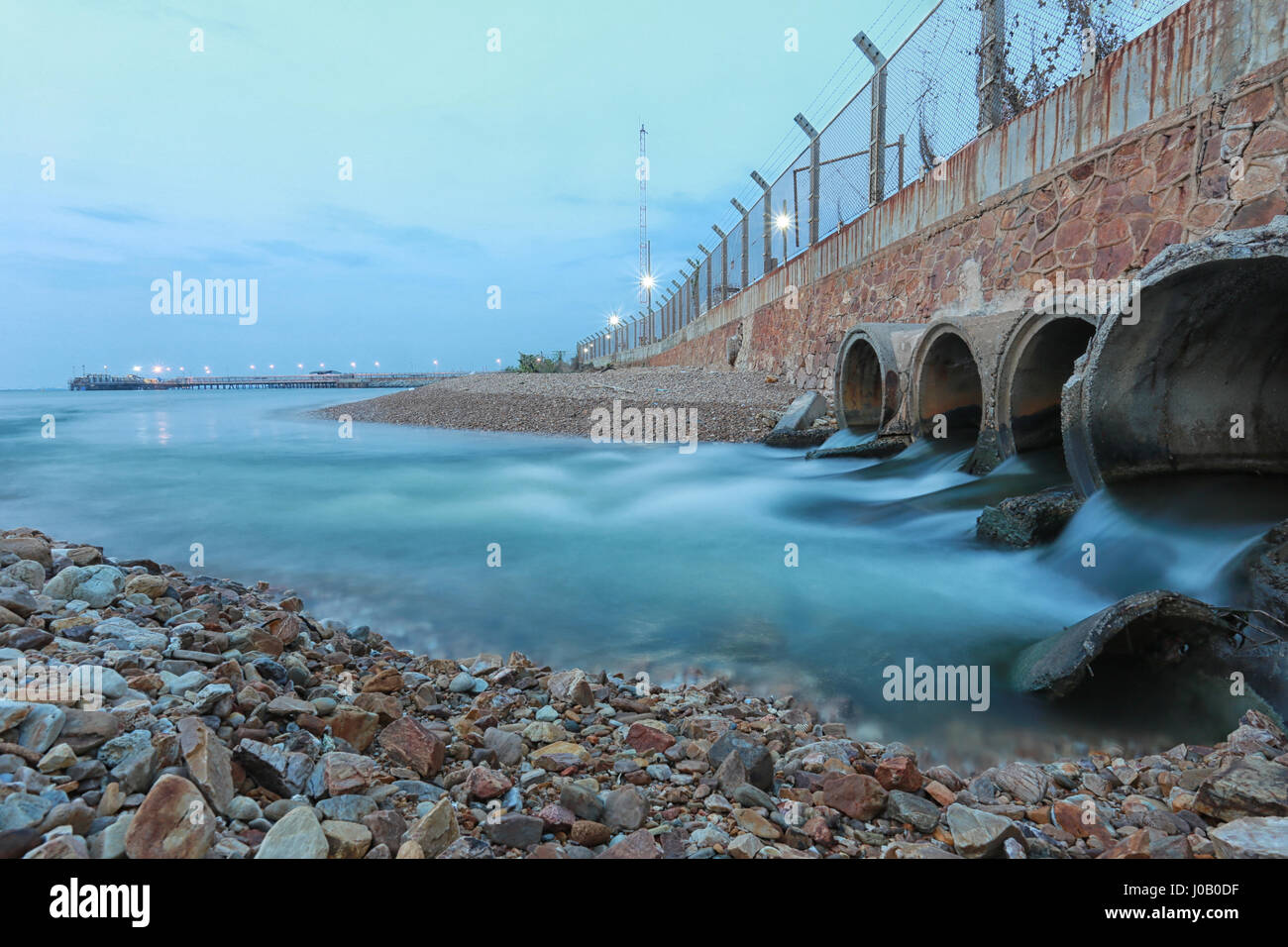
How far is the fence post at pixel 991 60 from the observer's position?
7137mm

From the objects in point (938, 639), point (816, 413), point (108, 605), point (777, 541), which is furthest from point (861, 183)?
point (108, 605)

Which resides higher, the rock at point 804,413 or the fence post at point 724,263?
the fence post at point 724,263

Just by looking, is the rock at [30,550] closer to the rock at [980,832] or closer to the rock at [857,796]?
the rock at [857,796]

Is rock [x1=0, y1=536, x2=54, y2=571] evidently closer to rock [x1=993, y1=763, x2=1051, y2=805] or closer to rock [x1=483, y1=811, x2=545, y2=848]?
rock [x1=483, y1=811, x2=545, y2=848]

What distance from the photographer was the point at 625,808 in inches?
65.3

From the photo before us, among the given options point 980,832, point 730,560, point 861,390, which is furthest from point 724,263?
point 980,832

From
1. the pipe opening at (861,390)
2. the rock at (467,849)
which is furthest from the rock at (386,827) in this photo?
the pipe opening at (861,390)

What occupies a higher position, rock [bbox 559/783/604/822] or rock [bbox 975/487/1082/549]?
rock [bbox 975/487/1082/549]

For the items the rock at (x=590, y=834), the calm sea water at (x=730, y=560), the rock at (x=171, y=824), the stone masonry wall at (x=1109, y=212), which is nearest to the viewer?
the rock at (x=171, y=824)

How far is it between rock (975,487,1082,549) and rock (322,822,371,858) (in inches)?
159

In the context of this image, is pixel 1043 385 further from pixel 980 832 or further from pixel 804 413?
pixel 980 832

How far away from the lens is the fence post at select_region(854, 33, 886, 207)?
976cm

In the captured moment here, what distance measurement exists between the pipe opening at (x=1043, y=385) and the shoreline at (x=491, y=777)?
3702 mm

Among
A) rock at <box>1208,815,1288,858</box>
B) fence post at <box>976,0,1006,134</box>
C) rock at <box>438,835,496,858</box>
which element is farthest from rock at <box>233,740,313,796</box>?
fence post at <box>976,0,1006,134</box>
